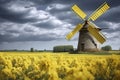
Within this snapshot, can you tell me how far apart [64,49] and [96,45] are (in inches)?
509

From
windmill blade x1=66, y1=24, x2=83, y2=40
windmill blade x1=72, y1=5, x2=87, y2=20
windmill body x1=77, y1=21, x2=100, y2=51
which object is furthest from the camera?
windmill blade x1=72, y1=5, x2=87, y2=20

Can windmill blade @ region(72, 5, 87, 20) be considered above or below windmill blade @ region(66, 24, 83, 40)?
above

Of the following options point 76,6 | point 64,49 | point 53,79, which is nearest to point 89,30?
point 76,6

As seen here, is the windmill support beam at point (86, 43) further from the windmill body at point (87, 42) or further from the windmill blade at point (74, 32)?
the windmill blade at point (74, 32)

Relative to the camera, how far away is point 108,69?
11047 mm

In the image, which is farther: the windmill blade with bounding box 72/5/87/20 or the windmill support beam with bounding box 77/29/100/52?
the windmill blade with bounding box 72/5/87/20

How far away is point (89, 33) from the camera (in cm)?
4491

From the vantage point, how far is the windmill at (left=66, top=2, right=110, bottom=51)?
44172mm

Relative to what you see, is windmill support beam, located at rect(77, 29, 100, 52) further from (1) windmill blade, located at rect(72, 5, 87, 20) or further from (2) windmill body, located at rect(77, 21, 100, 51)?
(1) windmill blade, located at rect(72, 5, 87, 20)

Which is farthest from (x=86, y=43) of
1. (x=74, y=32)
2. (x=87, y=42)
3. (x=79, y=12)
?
(x=79, y=12)

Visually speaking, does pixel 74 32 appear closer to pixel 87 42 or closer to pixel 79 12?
pixel 87 42

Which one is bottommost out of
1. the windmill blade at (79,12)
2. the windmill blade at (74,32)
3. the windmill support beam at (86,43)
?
the windmill support beam at (86,43)

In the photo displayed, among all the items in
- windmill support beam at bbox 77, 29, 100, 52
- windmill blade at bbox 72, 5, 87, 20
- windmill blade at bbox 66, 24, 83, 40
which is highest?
windmill blade at bbox 72, 5, 87, 20

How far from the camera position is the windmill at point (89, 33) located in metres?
44.2
